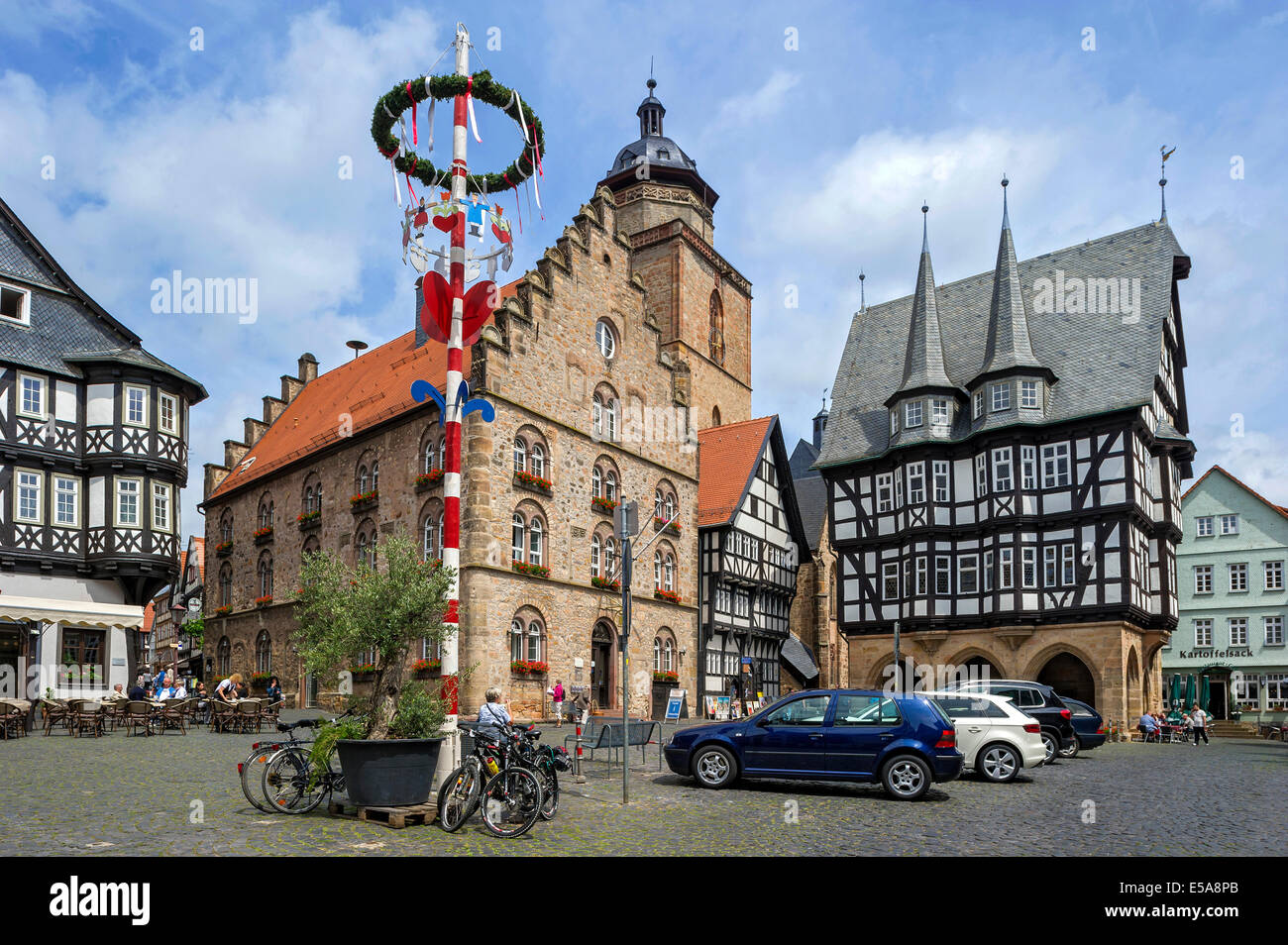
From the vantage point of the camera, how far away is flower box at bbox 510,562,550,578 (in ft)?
101

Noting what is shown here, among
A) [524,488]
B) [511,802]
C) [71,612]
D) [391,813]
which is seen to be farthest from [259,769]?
[524,488]

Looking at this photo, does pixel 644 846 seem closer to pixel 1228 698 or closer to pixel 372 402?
pixel 372 402

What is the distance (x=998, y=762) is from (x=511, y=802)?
9.80 meters

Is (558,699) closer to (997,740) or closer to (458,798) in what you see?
(997,740)

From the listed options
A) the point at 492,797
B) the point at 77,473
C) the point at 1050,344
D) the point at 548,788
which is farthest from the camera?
the point at 1050,344

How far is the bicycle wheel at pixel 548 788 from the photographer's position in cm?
1106

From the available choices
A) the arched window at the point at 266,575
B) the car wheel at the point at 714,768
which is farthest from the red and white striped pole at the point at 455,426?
the arched window at the point at 266,575

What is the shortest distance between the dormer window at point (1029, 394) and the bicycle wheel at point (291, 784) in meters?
32.1

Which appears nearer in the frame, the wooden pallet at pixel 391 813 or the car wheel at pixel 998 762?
the wooden pallet at pixel 391 813

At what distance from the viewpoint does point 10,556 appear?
28.4 m

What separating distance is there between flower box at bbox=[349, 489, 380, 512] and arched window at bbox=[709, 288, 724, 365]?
75.4 ft

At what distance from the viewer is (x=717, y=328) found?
54062mm

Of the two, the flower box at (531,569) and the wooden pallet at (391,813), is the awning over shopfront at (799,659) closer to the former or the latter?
the flower box at (531,569)
